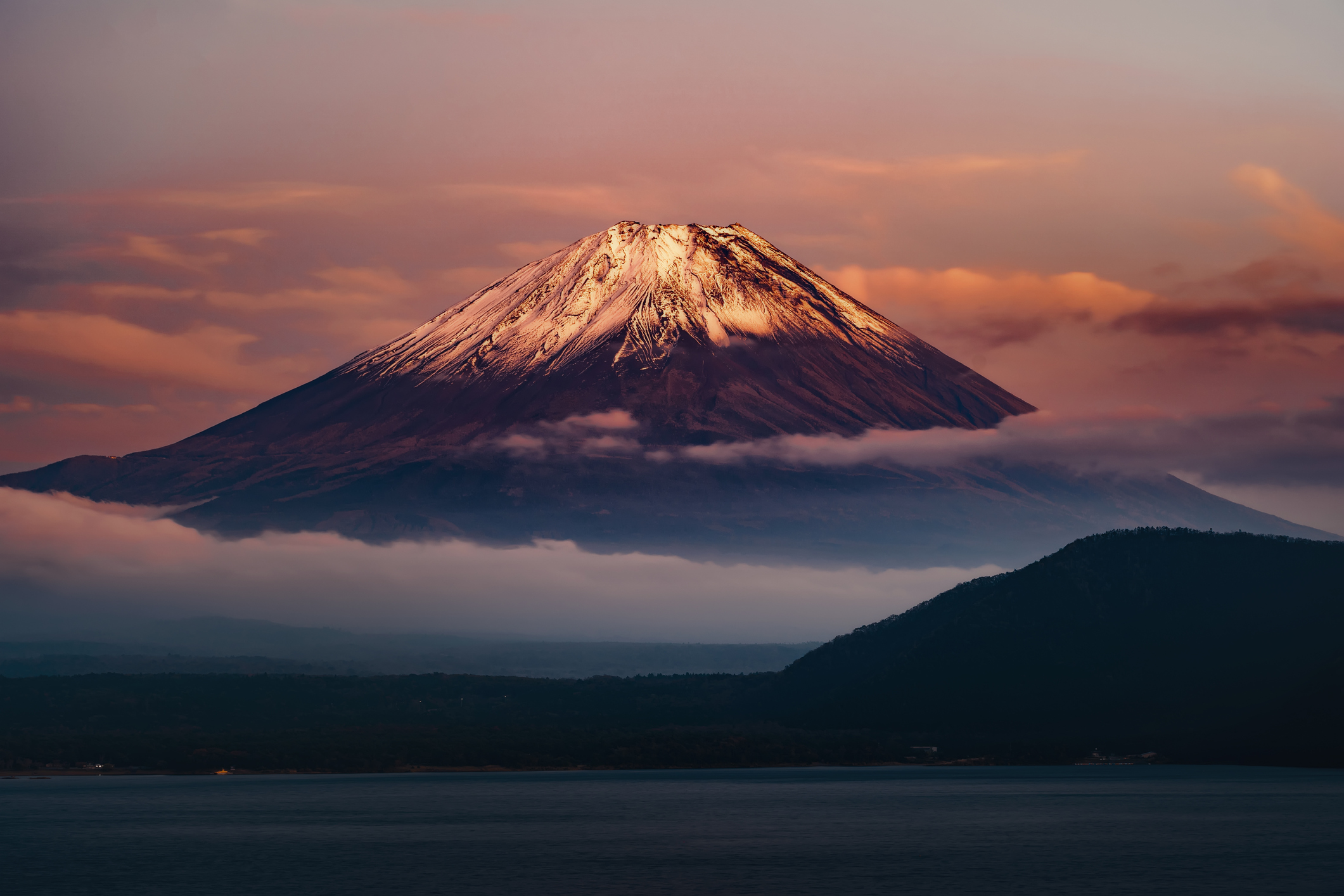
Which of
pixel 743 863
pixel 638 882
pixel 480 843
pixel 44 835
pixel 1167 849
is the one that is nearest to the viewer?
pixel 638 882

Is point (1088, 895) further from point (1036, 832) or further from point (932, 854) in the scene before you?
point (1036, 832)

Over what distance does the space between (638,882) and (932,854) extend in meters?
36.2

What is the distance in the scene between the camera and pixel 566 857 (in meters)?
161

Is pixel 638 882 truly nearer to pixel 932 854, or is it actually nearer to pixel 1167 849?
pixel 932 854

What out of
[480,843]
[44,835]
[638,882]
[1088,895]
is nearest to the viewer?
[1088,895]

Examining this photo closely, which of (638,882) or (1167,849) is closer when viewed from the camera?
(638,882)

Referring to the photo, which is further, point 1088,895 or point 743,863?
point 743,863

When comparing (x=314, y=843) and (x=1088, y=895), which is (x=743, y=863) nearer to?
(x=1088, y=895)

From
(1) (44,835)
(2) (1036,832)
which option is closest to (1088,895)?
(2) (1036,832)

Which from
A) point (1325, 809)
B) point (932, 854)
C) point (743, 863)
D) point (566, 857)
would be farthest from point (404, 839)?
point (1325, 809)

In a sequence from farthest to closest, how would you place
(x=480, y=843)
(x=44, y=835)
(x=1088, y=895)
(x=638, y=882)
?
(x=44, y=835) → (x=480, y=843) → (x=638, y=882) → (x=1088, y=895)

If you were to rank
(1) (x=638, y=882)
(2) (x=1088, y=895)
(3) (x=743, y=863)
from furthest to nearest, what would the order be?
(3) (x=743, y=863), (1) (x=638, y=882), (2) (x=1088, y=895)

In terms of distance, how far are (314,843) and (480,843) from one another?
17.5 meters

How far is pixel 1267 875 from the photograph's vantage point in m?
141
